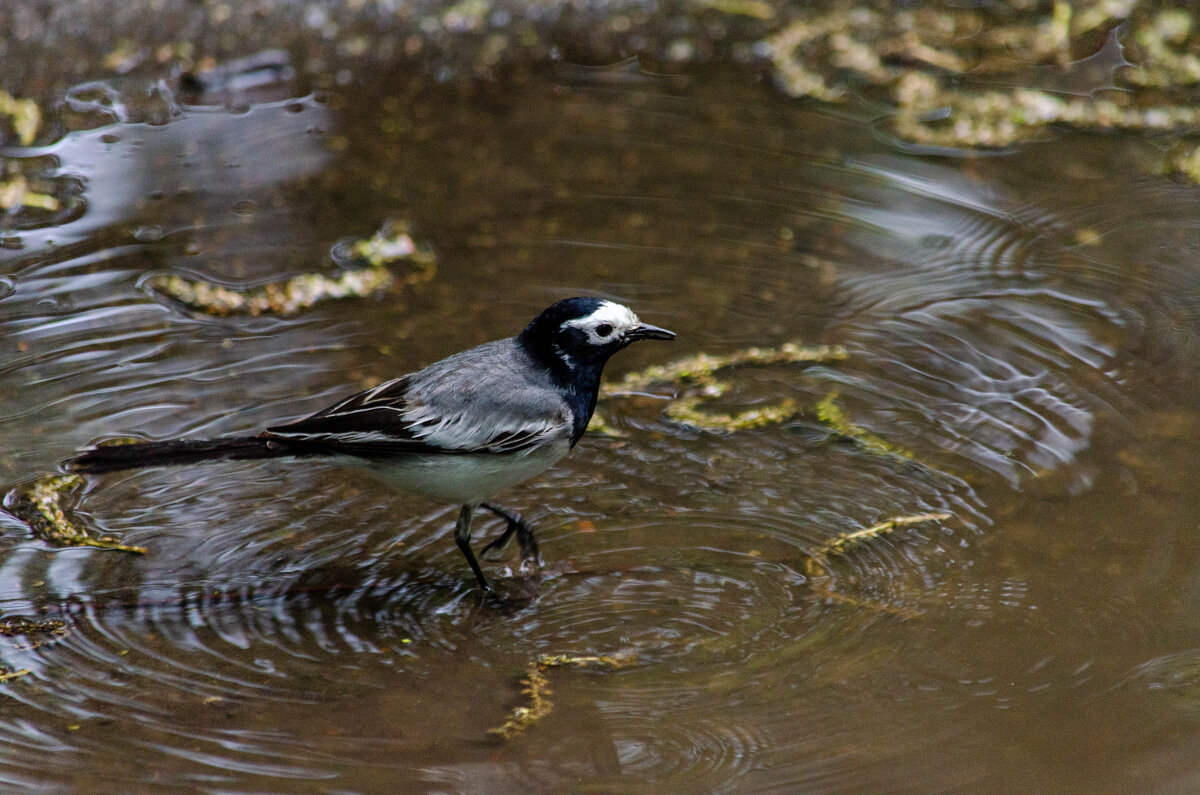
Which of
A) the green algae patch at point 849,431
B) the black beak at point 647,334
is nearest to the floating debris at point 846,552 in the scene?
the green algae patch at point 849,431

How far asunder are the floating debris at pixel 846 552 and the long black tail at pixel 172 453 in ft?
7.24

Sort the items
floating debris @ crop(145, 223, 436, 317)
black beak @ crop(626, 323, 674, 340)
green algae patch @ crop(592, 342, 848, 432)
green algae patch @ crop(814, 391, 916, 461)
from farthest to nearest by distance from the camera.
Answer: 1. floating debris @ crop(145, 223, 436, 317)
2. green algae patch @ crop(592, 342, 848, 432)
3. green algae patch @ crop(814, 391, 916, 461)
4. black beak @ crop(626, 323, 674, 340)

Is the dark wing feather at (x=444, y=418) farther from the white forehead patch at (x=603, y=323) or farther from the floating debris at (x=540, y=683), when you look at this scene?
the floating debris at (x=540, y=683)

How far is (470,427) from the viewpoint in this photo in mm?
5129

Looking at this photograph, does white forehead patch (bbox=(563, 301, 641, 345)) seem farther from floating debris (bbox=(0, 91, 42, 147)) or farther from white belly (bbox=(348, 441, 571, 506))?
floating debris (bbox=(0, 91, 42, 147))

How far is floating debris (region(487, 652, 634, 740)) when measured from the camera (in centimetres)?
431

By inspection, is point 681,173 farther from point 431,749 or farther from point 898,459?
point 431,749

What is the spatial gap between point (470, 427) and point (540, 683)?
1.16m

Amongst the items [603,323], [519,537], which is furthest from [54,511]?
[603,323]

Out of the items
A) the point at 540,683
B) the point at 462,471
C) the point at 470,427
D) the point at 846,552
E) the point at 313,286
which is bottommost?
the point at 540,683

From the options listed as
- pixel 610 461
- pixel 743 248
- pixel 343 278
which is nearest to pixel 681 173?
pixel 743 248

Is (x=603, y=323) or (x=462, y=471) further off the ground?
(x=603, y=323)

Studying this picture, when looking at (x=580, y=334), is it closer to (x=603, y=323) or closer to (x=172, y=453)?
(x=603, y=323)

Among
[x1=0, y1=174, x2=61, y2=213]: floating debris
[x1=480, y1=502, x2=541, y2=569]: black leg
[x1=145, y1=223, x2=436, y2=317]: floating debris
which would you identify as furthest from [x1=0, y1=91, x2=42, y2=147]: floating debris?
[x1=480, y1=502, x2=541, y2=569]: black leg
